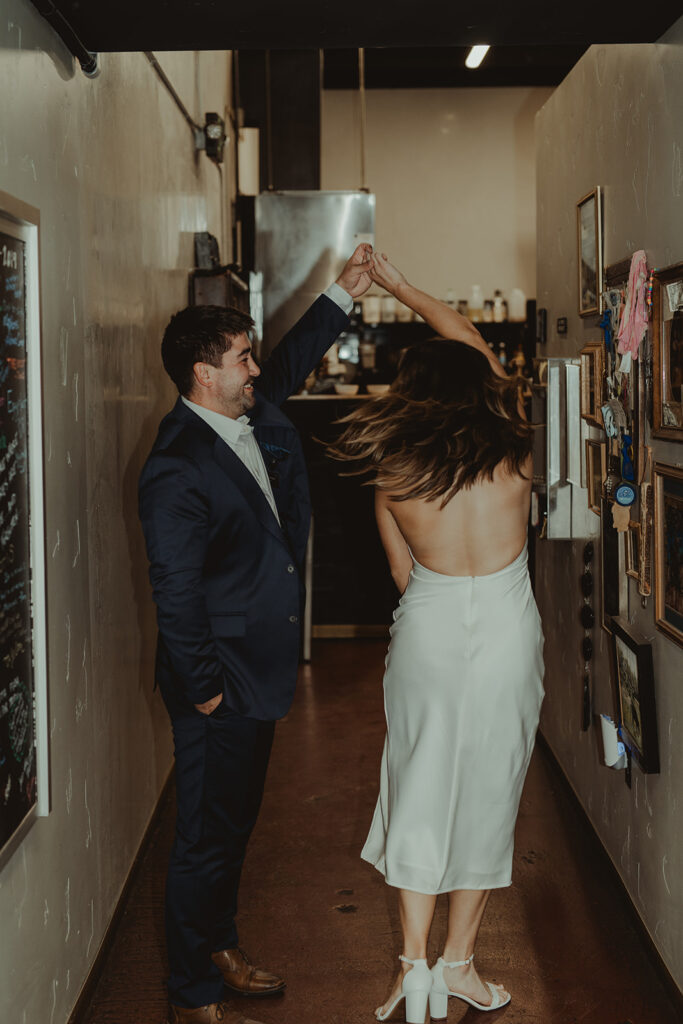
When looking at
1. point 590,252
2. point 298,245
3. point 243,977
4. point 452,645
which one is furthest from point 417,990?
point 298,245

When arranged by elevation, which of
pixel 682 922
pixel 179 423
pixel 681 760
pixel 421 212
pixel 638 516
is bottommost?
pixel 682 922

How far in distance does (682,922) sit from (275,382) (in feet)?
5.99

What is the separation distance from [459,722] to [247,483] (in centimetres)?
80

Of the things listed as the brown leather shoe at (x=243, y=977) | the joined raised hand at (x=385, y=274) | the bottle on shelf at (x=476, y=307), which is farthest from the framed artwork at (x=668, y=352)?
the bottle on shelf at (x=476, y=307)

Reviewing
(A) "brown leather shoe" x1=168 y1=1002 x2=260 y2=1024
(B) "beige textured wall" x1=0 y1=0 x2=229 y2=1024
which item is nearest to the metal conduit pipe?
(B) "beige textured wall" x1=0 y1=0 x2=229 y2=1024

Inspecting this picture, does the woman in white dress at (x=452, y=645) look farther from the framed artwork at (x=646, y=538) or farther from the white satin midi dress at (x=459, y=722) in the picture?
the framed artwork at (x=646, y=538)

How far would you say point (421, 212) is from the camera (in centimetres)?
828

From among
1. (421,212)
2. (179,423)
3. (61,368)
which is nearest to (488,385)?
(179,423)

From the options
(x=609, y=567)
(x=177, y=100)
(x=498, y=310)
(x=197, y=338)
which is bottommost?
(x=609, y=567)

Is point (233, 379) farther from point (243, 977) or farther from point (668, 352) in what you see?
point (243, 977)

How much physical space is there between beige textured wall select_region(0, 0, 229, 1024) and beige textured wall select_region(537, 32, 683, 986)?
1.45 meters

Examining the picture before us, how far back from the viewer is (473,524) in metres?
2.42

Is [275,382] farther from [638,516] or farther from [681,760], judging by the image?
[681,760]

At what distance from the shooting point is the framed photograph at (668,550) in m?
2.35
